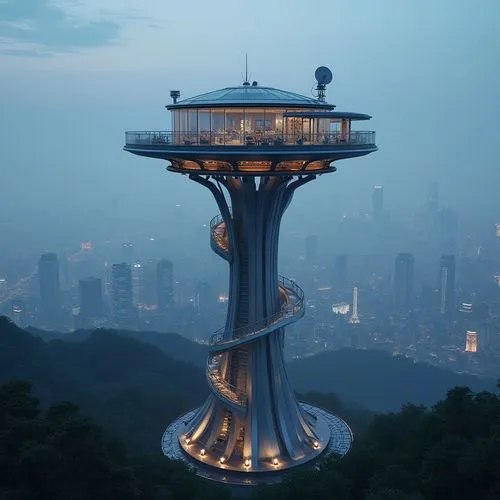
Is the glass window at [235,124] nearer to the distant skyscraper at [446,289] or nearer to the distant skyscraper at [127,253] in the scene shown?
the distant skyscraper at [446,289]

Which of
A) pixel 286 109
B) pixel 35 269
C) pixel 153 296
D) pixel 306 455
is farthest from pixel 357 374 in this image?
pixel 35 269

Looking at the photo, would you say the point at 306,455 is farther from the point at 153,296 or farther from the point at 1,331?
the point at 153,296

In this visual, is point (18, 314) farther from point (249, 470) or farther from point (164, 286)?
point (249, 470)

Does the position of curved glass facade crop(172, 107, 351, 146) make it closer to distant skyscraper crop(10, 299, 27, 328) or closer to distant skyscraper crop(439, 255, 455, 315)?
distant skyscraper crop(10, 299, 27, 328)

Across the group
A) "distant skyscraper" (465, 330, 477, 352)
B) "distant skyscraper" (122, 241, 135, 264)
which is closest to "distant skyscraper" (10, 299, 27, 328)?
"distant skyscraper" (122, 241, 135, 264)

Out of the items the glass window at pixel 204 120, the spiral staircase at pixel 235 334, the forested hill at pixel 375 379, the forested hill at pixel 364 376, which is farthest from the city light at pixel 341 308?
the glass window at pixel 204 120

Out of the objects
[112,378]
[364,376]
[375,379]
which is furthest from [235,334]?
[364,376]
